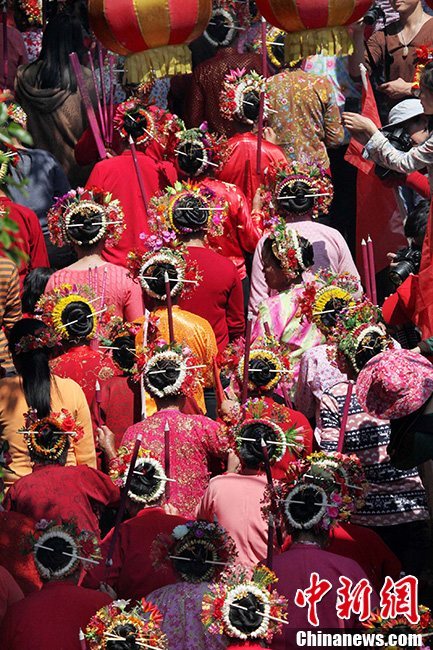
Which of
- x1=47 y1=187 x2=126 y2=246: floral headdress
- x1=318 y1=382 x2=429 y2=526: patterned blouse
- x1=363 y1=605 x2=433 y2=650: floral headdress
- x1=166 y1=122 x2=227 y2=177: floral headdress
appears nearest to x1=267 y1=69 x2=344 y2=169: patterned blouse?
x1=166 y1=122 x2=227 y2=177: floral headdress

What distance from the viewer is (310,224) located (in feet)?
33.2

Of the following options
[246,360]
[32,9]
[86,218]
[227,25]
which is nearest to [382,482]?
[246,360]

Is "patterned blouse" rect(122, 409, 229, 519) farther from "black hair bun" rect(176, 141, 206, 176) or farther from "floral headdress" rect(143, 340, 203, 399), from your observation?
"black hair bun" rect(176, 141, 206, 176)

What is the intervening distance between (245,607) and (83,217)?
3635 mm

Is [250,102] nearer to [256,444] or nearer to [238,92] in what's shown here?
[238,92]

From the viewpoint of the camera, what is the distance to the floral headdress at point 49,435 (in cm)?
837

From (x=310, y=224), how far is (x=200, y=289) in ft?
2.57

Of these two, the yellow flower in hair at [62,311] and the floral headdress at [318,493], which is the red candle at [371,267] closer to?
the floral headdress at [318,493]

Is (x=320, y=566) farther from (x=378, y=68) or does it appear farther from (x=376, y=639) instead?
(x=378, y=68)

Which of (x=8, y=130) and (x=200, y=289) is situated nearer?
(x=8, y=130)

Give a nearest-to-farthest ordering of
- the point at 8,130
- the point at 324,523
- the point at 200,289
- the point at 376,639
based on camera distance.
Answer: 1. the point at 8,130
2. the point at 376,639
3. the point at 324,523
4. the point at 200,289

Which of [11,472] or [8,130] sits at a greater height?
[8,130]

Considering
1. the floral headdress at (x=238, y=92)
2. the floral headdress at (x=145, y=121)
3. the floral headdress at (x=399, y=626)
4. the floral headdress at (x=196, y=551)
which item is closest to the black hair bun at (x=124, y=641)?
the floral headdress at (x=196, y=551)

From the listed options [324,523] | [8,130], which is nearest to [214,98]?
[324,523]
